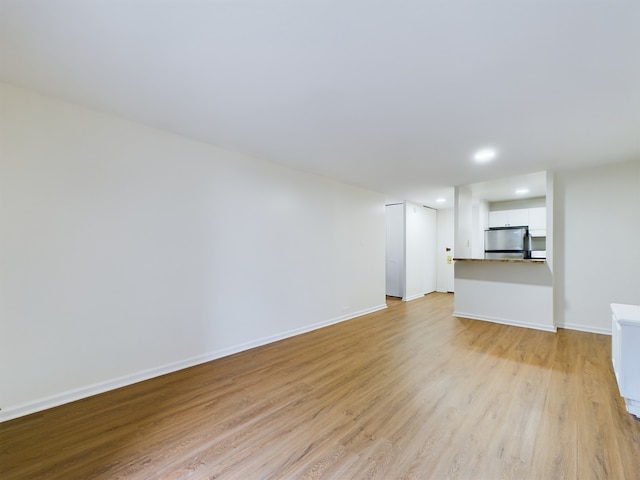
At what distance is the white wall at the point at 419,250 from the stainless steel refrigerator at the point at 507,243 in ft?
4.71

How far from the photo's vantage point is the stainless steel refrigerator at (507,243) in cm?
550

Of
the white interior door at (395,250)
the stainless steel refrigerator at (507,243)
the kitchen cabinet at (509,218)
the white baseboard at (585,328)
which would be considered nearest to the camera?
the white baseboard at (585,328)

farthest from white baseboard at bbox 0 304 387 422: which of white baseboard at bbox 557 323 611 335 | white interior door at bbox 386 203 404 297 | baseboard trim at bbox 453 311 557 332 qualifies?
white baseboard at bbox 557 323 611 335

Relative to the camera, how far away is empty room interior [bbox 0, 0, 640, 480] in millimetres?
1533

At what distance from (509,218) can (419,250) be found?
210 centimetres

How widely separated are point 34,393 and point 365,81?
11.3 feet

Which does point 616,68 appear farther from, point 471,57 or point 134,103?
point 134,103

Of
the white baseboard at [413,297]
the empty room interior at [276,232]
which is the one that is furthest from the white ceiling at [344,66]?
the white baseboard at [413,297]

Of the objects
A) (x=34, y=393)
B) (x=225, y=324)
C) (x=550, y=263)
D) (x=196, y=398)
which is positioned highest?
(x=550, y=263)

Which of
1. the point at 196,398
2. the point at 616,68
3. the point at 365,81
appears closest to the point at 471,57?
the point at 365,81

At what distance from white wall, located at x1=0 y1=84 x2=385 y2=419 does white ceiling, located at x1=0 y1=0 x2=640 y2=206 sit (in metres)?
0.31

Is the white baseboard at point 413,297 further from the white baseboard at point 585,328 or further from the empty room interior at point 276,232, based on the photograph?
the white baseboard at point 585,328

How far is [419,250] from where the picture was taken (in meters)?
7.04

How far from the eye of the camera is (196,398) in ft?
7.52
